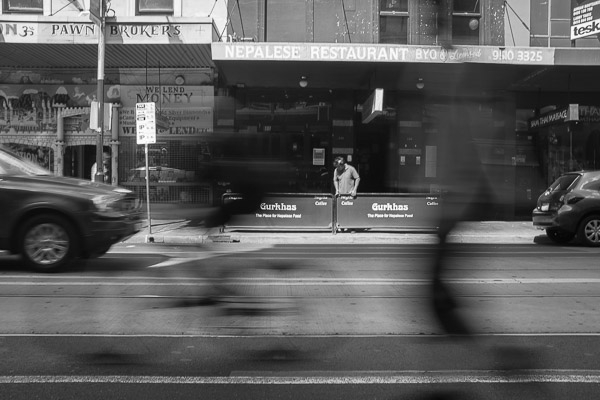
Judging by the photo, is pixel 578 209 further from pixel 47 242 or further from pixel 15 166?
pixel 15 166

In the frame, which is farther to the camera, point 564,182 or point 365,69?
point 365,69

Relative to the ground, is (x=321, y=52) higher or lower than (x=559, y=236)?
higher

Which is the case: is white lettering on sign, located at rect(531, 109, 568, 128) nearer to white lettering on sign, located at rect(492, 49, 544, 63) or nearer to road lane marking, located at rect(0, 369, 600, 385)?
white lettering on sign, located at rect(492, 49, 544, 63)

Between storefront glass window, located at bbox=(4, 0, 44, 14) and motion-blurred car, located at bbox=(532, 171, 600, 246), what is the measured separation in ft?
47.1

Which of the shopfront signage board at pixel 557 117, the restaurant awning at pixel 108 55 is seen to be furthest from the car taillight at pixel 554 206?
the restaurant awning at pixel 108 55

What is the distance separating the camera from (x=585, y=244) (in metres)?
11.3

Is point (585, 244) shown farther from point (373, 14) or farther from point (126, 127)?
point (126, 127)

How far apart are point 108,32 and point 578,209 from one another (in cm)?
1108

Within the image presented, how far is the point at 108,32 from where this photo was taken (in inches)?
557

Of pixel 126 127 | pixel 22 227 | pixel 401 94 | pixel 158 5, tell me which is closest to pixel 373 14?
pixel 158 5

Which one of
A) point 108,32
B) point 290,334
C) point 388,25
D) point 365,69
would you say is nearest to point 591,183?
point 365,69

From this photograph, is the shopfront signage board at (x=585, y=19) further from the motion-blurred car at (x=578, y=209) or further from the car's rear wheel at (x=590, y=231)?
the car's rear wheel at (x=590, y=231)

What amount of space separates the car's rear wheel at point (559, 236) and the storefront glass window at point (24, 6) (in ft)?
47.7

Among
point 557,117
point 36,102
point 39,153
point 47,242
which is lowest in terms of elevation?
point 47,242
